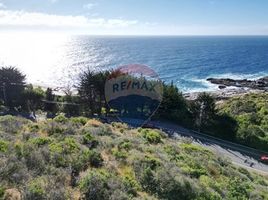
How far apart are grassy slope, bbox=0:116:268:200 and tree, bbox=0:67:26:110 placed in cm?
2470

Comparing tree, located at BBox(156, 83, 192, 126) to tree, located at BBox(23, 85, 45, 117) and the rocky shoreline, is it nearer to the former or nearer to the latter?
tree, located at BBox(23, 85, 45, 117)

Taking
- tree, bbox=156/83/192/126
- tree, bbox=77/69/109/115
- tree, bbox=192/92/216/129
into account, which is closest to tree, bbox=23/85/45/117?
tree, bbox=77/69/109/115

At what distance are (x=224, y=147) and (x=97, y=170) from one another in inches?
870

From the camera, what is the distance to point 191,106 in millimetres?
38562

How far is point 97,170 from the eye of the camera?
40.7 feet

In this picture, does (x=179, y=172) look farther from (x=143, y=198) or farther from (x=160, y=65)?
(x=160, y=65)

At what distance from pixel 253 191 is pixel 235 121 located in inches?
853

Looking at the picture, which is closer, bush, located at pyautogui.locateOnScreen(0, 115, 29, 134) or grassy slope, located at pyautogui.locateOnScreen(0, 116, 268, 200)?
grassy slope, located at pyautogui.locateOnScreen(0, 116, 268, 200)

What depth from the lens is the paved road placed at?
1084 inches

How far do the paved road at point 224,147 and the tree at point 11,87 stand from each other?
57.0 feet

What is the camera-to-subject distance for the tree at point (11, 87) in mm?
41625

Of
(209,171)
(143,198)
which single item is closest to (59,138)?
(143,198)

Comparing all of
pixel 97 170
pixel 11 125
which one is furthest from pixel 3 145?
pixel 11 125

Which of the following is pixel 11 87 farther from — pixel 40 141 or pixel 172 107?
pixel 40 141
